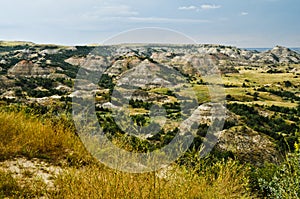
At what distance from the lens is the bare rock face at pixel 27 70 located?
292ft

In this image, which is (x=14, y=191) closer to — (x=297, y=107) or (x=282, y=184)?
(x=282, y=184)

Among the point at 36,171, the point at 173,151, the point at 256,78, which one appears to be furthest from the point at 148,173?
the point at 256,78

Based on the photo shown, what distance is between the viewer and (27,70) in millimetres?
94062

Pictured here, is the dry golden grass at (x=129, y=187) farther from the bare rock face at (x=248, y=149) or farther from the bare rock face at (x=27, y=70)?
the bare rock face at (x=27, y=70)

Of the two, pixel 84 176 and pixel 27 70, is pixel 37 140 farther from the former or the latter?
pixel 27 70

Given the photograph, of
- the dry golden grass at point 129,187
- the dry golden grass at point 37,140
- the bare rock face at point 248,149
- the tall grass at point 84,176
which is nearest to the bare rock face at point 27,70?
the bare rock face at point 248,149

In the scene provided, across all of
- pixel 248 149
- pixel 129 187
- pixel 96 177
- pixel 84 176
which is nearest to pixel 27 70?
pixel 248 149

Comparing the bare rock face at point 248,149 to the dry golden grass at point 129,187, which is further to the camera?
the bare rock face at point 248,149

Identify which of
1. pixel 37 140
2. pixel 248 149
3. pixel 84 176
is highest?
pixel 84 176

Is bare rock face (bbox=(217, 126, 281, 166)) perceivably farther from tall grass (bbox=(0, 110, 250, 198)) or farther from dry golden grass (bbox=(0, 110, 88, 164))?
dry golden grass (bbox=(0, 110, 88, 164))

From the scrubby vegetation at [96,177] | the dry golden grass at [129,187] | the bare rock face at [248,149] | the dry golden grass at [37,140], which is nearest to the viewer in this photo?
the dry golden grass at [129,187]

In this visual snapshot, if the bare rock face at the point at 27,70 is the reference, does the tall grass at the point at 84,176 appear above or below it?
above

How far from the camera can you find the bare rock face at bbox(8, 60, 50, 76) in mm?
89019

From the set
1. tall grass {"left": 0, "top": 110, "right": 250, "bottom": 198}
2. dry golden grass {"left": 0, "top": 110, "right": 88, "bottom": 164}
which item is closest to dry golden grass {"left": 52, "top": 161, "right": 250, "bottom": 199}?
tall grass {"left": 0, "top": 110, "right": 250, "bottom": 198}
